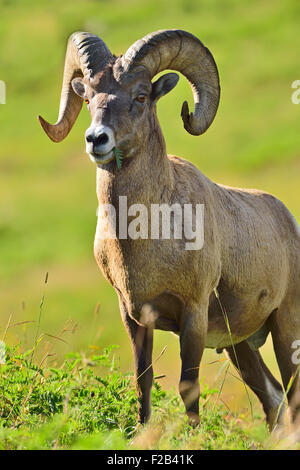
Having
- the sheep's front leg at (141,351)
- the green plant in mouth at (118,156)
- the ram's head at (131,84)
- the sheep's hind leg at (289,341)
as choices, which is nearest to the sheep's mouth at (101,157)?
the ram's head at (131,84)

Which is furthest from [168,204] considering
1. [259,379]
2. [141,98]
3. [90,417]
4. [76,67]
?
[259,379]

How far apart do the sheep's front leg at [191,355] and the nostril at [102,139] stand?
1.76 m

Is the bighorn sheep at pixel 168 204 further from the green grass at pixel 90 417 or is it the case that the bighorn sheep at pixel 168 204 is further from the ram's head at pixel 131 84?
the green grass at pixel 90 417

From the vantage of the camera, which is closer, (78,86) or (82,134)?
(78,86)

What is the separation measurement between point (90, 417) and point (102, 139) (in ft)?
7.61

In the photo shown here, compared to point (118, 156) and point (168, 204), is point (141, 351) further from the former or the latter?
point (118, 156)

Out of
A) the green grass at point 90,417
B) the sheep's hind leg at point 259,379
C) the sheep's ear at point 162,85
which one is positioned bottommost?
the sheep's hind leg at point 259,379

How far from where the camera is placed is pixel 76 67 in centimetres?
884

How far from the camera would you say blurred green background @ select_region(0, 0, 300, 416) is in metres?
41.2

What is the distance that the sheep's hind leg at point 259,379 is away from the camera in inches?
400

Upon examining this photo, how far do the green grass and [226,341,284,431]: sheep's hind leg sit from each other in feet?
4.26

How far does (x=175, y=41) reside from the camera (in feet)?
27.5

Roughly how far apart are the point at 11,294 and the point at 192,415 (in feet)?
105
